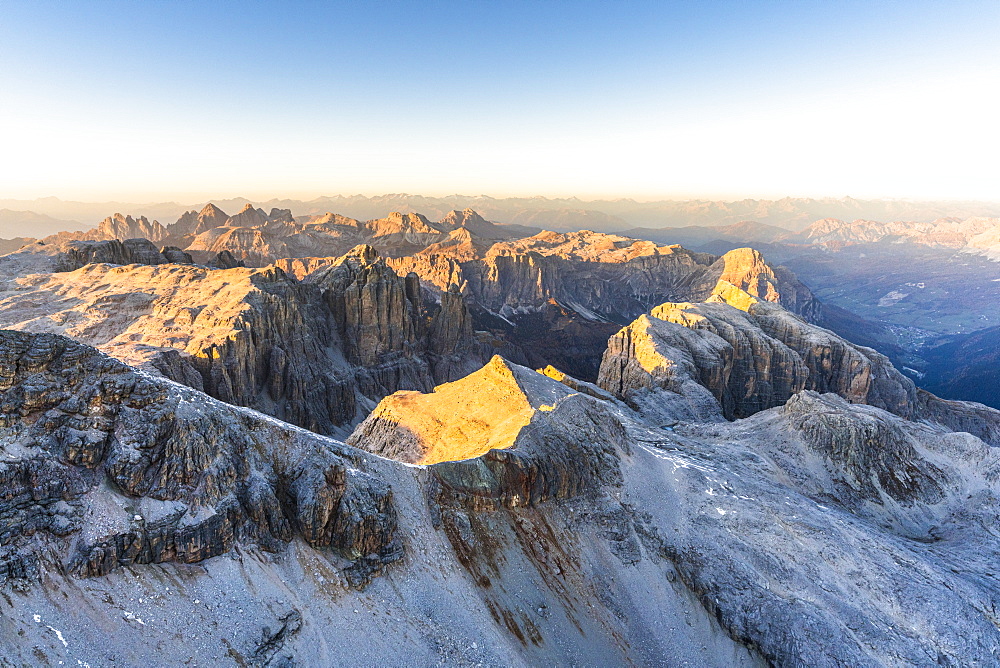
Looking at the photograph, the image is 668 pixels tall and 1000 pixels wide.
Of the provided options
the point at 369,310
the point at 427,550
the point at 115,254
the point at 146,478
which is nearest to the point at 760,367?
the point at 427,550

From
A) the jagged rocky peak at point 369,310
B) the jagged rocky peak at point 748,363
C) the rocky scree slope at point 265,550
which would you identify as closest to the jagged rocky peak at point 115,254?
the jagged rocky peak at point 369,310

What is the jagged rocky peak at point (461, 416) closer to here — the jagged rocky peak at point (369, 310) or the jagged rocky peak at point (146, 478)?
the jagged rocky peak at point (146, 478)

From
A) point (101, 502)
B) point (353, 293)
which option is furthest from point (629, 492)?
point (353, 293)

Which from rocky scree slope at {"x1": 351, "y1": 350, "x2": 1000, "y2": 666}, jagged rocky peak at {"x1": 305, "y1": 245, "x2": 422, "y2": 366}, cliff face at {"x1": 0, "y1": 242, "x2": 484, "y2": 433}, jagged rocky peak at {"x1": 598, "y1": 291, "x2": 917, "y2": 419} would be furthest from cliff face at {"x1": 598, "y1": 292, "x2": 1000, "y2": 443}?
cliff face at {"x1": 0, "y1": 242, "x2": 484, "y2": 433}

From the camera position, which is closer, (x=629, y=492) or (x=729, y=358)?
(x=629, y=492)

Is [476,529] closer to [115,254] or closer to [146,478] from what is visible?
[146,478]

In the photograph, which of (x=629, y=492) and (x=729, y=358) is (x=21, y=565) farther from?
(x=729, y=358)
